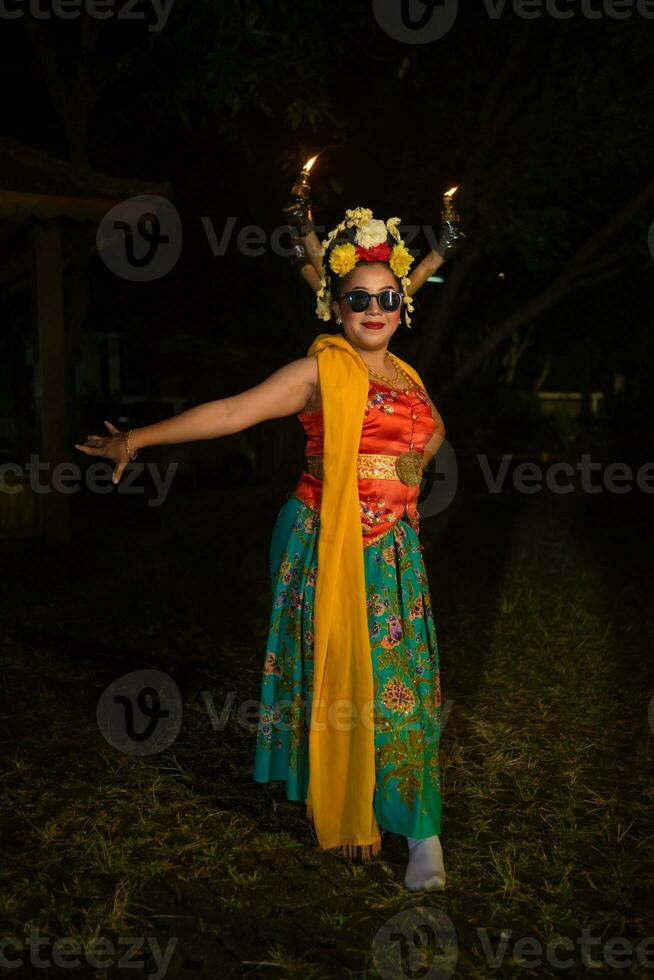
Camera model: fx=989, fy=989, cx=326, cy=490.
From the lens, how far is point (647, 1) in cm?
941

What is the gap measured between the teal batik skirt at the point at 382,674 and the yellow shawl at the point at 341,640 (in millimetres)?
70

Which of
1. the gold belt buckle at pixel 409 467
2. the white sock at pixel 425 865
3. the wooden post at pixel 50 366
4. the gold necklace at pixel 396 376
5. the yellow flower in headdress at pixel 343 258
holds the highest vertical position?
the wooden post at pixel 50 366

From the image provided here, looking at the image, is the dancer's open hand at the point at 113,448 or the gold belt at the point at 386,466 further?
the gold belt at the point at 386,466

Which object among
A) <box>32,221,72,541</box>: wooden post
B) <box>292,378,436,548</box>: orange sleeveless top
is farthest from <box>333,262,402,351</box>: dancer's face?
<box>32,221,72,541</box>: wooden post

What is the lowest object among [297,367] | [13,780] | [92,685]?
[13,780]

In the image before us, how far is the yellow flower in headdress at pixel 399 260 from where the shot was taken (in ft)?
11.6

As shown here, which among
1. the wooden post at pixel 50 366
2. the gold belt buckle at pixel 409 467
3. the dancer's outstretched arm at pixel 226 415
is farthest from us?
the wooden post at pixel 50 366

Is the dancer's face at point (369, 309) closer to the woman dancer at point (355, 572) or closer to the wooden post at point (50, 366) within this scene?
the woman dancer at point (355, 572)

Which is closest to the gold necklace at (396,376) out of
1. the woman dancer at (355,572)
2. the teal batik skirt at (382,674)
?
the woman dancer at (355,572)

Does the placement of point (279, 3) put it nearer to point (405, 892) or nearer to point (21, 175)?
point (21, 175)

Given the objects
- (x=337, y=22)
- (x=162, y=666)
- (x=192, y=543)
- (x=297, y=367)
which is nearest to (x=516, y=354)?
(x=192, y=543)

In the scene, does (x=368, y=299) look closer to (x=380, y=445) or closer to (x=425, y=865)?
(x=380, y=445)

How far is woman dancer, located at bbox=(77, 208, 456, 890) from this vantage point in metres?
3.39

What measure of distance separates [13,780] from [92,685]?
1466 mm
